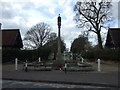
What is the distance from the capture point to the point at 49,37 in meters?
71.0

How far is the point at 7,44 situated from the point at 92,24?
17835mm

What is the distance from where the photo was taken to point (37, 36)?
70438mm

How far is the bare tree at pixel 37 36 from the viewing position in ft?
228

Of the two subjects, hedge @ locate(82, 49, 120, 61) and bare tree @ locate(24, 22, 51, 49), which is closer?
hedge @ locate(82, 49, 120, 61)

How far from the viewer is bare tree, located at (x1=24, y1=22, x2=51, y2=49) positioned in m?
69.6

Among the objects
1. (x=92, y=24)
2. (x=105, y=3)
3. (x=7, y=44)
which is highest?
(x=105, y=3)

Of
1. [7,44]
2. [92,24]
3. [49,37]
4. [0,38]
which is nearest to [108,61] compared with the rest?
[92,24]

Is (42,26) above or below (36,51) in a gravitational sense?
above

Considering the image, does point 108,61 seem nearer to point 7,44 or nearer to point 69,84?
point 7,44

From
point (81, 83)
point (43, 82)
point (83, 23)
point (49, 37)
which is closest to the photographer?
point (81, 83)

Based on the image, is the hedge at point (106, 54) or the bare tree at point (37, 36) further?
the bare tree at point (37, 36)

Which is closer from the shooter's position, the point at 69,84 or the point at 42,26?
the point at 69,84

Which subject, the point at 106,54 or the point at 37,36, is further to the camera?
the point at 37,36

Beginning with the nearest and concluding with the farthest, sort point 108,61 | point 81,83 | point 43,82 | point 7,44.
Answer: point 81,83, point 43,82, point 108,61, point 7,44
